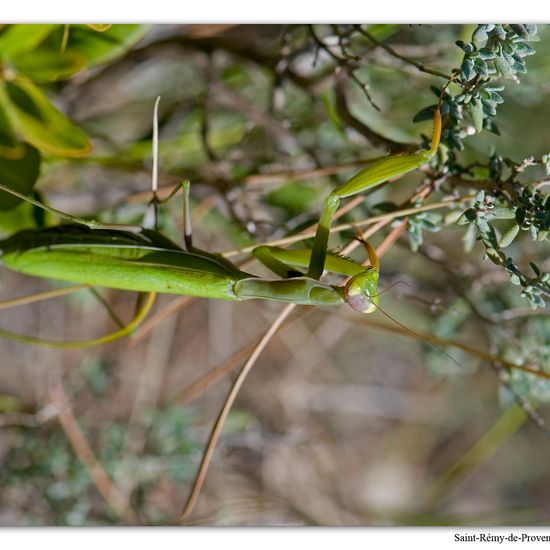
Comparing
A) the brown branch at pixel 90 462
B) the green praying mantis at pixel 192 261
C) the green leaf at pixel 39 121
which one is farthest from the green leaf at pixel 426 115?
the brown branch at pixel 90 462

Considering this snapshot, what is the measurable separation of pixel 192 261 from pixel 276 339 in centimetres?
122

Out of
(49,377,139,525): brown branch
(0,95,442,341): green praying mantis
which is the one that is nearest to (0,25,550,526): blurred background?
(49,377,139,525): brown branch

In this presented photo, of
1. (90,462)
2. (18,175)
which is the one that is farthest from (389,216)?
(90,462)

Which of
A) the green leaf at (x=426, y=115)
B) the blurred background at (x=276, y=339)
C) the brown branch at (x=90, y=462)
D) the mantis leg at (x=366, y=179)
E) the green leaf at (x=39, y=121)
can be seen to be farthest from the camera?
the brown branch at (x=90, y=462)

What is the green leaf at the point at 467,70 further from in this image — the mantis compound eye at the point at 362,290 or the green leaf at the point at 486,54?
the mantis compound eye at the point at 362,290

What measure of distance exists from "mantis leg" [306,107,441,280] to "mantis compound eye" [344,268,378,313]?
0.05 metres

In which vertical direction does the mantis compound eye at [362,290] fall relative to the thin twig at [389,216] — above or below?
below

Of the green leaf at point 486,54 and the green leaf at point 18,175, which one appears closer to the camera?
the green leaf at point 486,54

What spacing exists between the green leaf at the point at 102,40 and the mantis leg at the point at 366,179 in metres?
0.61

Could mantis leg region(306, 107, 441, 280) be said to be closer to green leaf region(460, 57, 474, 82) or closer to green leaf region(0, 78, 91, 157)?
green leaf region(460, 57, 474, 82)

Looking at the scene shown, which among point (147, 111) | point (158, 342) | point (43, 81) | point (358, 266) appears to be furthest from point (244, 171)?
point (158, 342)

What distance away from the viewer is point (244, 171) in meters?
1.37

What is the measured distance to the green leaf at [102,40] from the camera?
1.14 metres
